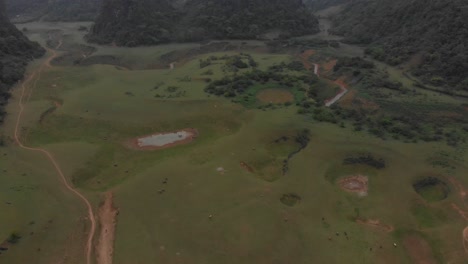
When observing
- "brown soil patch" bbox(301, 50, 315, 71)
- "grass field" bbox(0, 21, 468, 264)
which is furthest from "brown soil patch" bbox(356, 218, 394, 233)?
"brown soil patch" bbox(301, 50, 315, 71)

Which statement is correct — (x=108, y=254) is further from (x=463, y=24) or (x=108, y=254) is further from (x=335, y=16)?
(x=335, y=16)

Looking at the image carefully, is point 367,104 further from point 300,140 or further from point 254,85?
point 254,85

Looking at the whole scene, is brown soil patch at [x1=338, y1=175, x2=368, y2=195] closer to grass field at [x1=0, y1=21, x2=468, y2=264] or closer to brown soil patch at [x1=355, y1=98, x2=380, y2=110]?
grass field at [x1=0, y1=21, x2=468, y2=264]

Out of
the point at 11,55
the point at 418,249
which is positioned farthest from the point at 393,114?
the point at 11,55

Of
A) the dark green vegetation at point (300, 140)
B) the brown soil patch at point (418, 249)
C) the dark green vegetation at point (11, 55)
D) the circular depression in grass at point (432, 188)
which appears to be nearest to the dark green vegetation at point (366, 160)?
the circular depression in grass at point (432, 188)

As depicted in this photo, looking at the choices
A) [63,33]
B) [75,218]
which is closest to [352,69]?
[75,218]

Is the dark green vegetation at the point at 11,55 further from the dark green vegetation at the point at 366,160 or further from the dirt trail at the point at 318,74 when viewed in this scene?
the dirt trail at the point at 318,74

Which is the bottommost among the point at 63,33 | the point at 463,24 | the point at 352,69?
the point at 63,33
